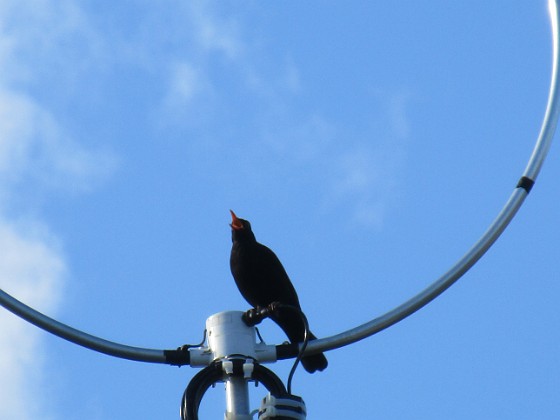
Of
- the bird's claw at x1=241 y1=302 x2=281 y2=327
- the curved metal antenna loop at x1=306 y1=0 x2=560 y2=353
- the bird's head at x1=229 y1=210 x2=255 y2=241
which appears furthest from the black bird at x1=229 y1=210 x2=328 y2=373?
the bird's claw at x1=241 y1=302 x2=281 y2=327

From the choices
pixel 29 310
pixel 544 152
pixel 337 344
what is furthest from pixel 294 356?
pixel 544 152

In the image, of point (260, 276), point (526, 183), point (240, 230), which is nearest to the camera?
point (526, 183)

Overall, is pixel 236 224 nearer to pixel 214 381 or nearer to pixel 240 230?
pixel 240 230

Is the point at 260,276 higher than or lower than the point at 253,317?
higher

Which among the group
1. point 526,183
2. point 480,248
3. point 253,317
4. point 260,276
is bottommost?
point 253,317

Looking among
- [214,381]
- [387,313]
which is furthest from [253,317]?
[387,313]

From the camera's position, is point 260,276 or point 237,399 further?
point 260,276

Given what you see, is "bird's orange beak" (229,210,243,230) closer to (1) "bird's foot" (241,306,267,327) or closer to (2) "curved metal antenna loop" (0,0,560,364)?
(2) "curved metal antenna loop" (0,0,560,364)

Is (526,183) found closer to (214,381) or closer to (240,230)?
(214,381)

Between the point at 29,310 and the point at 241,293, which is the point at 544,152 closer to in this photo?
the point at 29,310

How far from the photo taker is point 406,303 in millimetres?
3348

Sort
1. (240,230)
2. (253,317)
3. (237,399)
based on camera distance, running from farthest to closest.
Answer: (240,230) → (253,317) → (237,399)

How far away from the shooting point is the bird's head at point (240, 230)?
7412 millimetres

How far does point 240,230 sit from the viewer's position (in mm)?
7484
